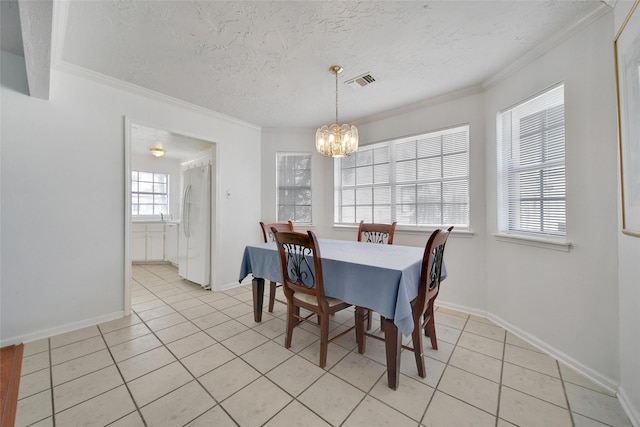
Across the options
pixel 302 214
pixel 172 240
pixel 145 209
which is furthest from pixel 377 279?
pixel 145 209

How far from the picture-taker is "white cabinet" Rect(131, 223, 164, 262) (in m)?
4.95

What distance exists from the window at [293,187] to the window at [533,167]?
2.74 m

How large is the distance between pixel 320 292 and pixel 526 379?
5.09 ft

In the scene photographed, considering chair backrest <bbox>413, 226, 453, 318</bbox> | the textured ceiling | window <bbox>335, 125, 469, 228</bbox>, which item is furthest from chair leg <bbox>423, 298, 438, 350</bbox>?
the textured ceiling

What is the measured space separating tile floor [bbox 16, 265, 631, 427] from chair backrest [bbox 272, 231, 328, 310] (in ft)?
1.83

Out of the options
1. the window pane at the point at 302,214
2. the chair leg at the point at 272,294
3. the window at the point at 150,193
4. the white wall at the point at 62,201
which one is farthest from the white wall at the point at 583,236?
the window at the point at 150,193

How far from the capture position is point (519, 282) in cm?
225

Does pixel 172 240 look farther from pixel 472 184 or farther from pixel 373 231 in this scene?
pixel 472 184

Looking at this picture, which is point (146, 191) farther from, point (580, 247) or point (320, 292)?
point (580, 247)

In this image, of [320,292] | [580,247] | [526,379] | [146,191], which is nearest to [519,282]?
[580,247]

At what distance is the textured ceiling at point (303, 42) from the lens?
166cm

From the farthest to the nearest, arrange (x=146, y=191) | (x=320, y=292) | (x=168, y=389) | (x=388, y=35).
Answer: (x=146, y=191), (x=388, y=35), (x=320, y=292), (x=168, y=389)

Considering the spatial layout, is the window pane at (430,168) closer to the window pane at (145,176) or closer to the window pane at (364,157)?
the window pane at (364,157)

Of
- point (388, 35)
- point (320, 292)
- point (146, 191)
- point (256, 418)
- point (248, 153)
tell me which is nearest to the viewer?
point (256, 418)
